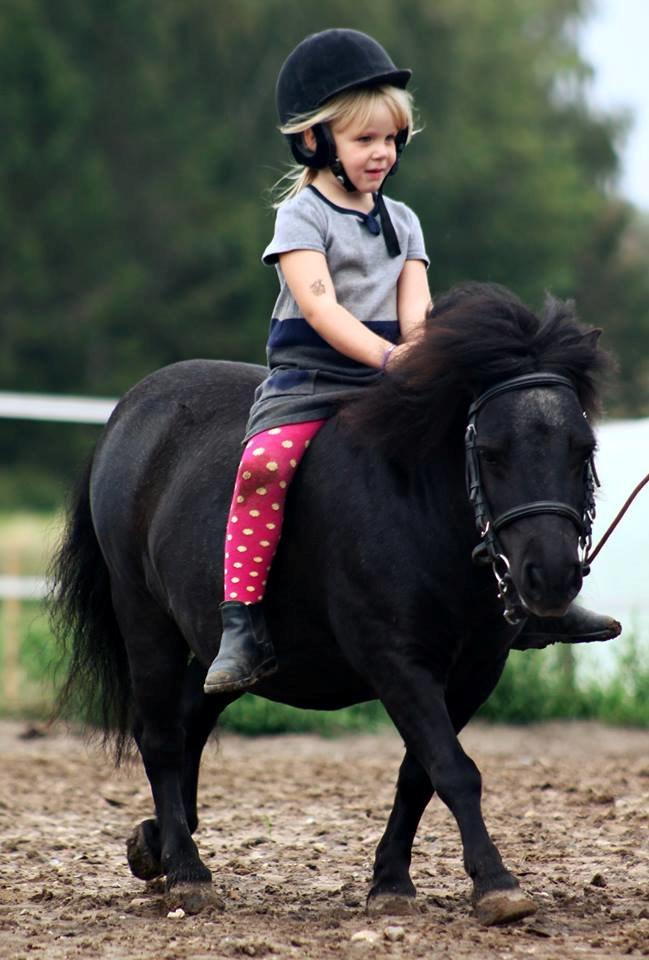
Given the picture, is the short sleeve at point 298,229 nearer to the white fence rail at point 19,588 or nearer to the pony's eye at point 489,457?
the pony's eye at point 489,457

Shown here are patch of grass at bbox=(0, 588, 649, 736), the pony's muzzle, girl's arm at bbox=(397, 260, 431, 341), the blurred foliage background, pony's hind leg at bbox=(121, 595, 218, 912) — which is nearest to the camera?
the pony's muzzle


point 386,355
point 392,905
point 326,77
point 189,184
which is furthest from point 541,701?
point 189,184

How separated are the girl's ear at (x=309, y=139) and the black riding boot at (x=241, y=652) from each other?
127 centimetres

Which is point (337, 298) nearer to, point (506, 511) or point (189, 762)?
point (506, 511)

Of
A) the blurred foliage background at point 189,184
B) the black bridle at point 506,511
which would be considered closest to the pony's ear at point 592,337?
the black bridle at point 506,511

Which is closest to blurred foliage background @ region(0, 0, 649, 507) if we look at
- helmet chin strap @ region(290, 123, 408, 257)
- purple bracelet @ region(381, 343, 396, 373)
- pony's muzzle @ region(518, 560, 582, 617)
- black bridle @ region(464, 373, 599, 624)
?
helmet chin strap @ region(290, 123, 408, 257)

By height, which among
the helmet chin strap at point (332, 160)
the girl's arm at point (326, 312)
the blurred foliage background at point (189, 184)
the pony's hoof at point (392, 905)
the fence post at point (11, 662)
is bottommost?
the pony's hoof at point (392, 905)

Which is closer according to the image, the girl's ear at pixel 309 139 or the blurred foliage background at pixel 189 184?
the girl's ear at pixel 309 139

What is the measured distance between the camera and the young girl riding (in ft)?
13.7

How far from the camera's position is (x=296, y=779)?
7.17m

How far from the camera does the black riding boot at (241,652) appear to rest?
4.12 metres

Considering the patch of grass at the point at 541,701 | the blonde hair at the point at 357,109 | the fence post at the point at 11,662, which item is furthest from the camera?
the fence post at the point at 11,662

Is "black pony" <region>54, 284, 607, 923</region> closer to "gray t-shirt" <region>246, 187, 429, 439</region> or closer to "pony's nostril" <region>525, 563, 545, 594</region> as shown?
"pony's nostril" <region>525, 563, 545, 594</region>

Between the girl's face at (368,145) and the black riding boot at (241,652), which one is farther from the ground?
the girl's face at (368,145)
